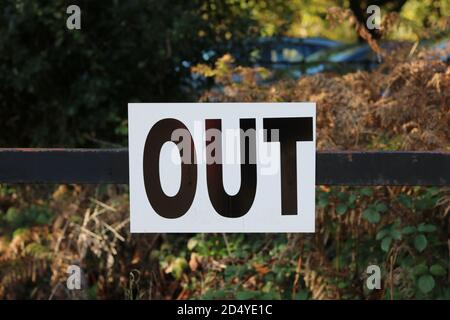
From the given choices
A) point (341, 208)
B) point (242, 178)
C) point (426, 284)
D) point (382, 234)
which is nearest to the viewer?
point (242, 178)

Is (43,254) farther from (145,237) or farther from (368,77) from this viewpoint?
(368,77)

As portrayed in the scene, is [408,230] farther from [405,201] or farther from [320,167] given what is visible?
[320,167]

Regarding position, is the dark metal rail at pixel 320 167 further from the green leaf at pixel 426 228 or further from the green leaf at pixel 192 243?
the green leaf at pixel 192 243

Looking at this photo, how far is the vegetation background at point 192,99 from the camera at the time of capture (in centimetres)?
468

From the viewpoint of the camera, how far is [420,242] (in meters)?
4.48

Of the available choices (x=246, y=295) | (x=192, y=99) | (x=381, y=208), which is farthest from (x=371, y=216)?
(x=192, y=99)

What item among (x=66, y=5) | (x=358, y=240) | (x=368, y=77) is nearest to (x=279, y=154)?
(x=358, y=240)

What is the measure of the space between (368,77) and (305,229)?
7.55 ft

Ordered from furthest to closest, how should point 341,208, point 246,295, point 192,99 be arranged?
point 192,99
point 246,295
point 341,208

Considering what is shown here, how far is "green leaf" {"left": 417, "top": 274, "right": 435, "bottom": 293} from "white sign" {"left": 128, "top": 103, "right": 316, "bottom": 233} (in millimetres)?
1510

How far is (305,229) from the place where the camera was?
3.15 metres

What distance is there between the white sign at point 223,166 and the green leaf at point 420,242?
1490 mm

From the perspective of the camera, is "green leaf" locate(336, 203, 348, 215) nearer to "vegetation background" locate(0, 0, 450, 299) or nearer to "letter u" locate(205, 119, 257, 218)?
"vegetation background" locate(0, 0, 450, 299)

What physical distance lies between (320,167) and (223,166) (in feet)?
1.16
